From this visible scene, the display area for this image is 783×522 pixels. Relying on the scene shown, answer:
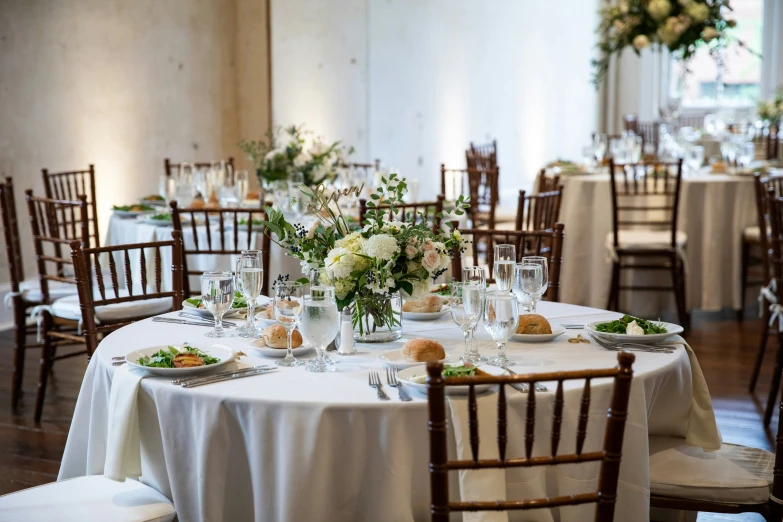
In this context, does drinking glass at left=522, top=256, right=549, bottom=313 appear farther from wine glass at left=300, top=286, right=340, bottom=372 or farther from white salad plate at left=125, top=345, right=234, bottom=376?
white salad plate at left=125, top=345, right=234, bottom=376

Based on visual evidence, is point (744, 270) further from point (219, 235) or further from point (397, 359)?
point (397, 359)

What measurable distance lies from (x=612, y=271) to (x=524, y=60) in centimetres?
443

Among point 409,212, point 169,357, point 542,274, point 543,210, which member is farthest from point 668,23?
point 169,357

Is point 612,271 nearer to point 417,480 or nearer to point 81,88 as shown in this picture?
point 81,88

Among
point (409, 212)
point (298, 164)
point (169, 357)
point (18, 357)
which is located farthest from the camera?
point (298, 164)

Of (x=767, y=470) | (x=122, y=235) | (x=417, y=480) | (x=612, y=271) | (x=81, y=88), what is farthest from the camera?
(x=81, y=88)

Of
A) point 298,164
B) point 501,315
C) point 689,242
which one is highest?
point 298,164

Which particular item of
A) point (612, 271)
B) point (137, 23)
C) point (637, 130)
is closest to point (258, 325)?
point (612, 271)

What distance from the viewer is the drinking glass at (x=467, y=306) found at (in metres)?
2.04

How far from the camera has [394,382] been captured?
1937 millimetres

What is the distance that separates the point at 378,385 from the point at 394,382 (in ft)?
0.14

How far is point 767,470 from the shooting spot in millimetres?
2188

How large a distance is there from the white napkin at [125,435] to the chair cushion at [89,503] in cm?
6

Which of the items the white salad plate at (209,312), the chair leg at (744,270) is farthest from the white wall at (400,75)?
the white salad plate at (209,312)
